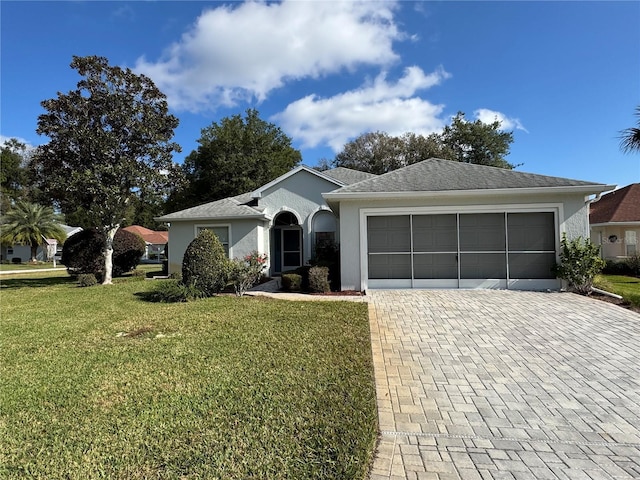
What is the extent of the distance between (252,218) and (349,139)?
26.5 m

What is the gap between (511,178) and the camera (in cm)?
1169

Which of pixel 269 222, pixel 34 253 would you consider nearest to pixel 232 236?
pixel 269 222

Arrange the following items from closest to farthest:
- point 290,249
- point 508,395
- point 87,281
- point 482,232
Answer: point 508,395, point 482,232, point 87,281, point 290,249

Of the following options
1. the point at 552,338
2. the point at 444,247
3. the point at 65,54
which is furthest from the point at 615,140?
the point at 65,54

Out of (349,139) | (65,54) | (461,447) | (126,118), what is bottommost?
(461,447)

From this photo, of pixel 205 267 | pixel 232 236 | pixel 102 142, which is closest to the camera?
pixel 205 267

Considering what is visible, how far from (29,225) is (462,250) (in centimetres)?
4472

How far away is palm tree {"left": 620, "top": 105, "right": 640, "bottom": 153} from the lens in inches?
508

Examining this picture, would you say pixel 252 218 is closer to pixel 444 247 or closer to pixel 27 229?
pixel 444 247

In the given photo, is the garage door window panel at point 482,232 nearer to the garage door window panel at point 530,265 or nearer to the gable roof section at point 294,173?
the garage door window panel at point 530,265

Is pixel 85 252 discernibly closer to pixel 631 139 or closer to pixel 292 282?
pixel 292 282

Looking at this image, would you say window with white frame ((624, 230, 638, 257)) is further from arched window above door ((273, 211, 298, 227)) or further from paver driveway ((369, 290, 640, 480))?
arched window above door ((273, 211, 298, 227))

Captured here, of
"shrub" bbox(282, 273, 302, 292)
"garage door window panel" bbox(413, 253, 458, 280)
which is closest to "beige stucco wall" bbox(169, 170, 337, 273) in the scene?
"shrub" bbox(282, 273, 302, 292)

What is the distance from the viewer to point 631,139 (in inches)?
514
